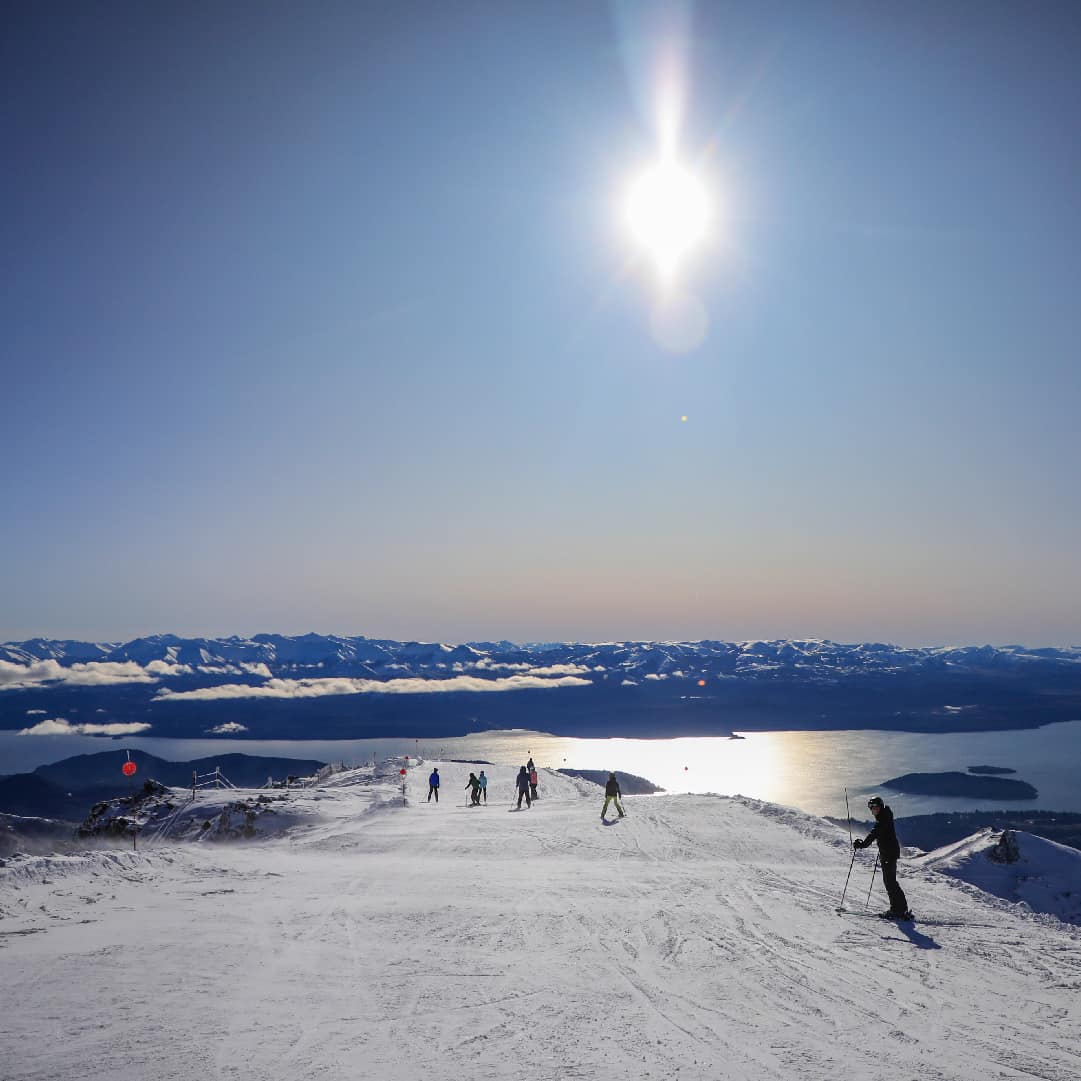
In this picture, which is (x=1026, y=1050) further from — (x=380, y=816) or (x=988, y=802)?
(x=988, y=802)

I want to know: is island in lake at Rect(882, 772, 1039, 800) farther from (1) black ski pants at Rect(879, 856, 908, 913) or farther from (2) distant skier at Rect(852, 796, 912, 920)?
(1) black ski pants at Rect(879, 856, 908, 913)

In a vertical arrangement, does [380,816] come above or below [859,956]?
below

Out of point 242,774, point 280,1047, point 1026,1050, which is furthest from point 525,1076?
point 242,774

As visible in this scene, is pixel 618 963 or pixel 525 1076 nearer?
pixel 525 1076

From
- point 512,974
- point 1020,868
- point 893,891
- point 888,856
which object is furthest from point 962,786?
point 512,974

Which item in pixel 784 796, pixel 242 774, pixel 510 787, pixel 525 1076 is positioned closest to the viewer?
pixel 525 1076

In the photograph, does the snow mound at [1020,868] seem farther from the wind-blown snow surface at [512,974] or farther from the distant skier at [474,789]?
the distant skier at [474,789]

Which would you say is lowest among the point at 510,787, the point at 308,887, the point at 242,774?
the point at 242,774
